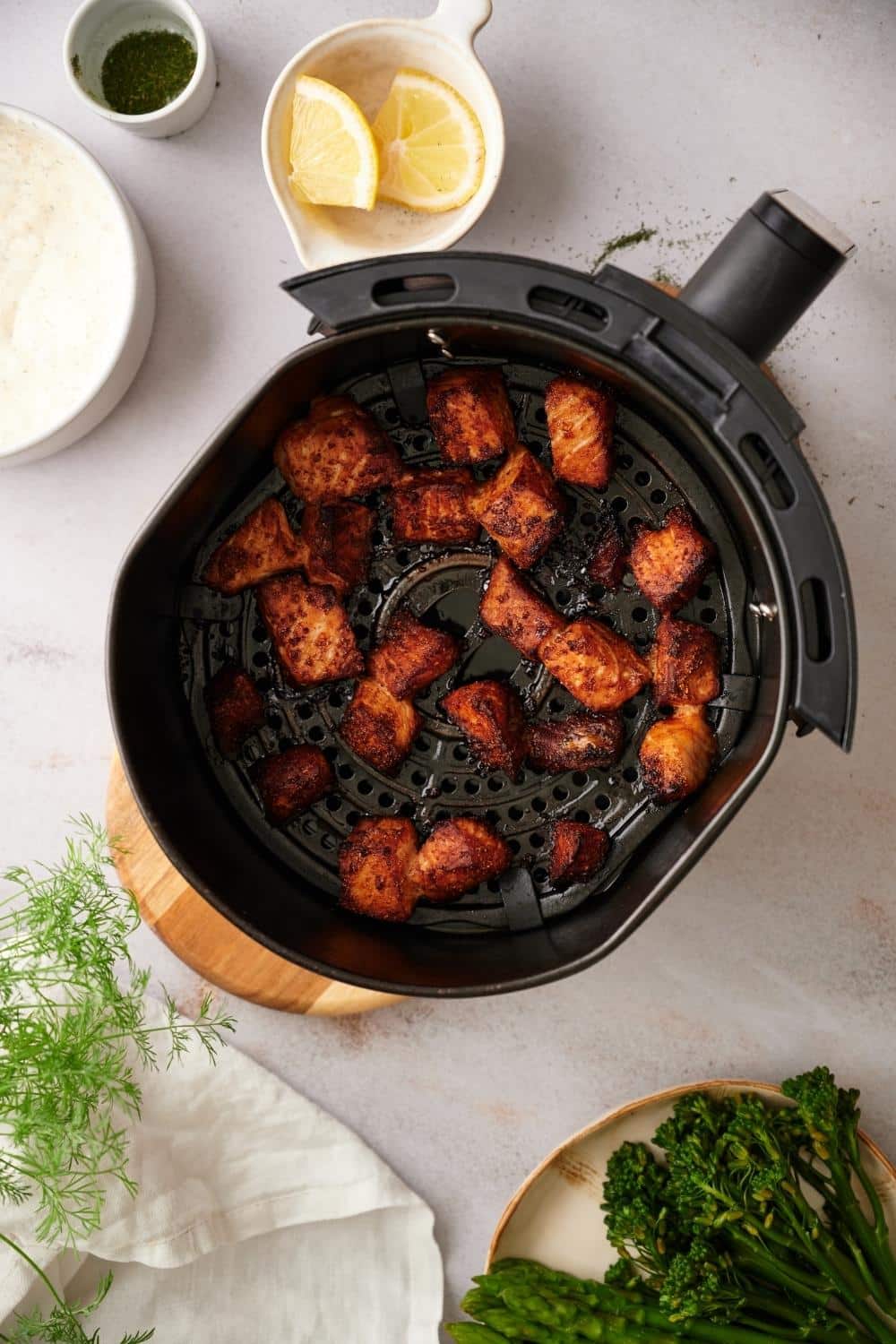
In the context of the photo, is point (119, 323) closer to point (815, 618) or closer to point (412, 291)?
point (412, 291)

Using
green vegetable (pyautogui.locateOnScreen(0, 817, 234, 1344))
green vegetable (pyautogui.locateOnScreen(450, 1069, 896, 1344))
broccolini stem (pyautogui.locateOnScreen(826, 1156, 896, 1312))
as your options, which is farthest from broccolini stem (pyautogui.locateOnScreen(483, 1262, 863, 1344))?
green vegetable (pyautogui.locateOnScreen(0, 817, 234, 1344))

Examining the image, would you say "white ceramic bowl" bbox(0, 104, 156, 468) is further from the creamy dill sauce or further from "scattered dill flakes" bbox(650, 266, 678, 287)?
"scattered dill flakes" bbox(650, 266, 678, 287)

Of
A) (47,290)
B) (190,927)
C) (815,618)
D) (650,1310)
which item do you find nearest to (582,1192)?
(650,1310)

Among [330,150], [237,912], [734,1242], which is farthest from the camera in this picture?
[734,1242]

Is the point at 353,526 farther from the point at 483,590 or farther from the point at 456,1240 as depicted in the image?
the point at 456,1240

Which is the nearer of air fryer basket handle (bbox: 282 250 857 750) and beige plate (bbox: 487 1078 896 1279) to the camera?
air fryer basket handle (bbox: 282 250 857 750)
